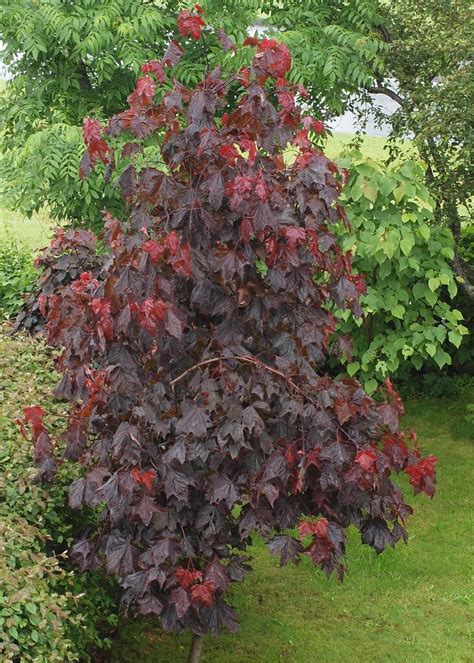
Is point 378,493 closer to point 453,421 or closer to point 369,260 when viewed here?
point 369,260

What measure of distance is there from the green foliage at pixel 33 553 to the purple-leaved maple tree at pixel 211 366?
215mm

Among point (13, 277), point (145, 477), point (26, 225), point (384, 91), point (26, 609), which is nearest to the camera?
point (26, 609)

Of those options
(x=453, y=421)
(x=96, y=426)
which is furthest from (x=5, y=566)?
(x=453, y=421)

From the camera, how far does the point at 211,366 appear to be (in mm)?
3895

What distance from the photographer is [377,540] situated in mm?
4238

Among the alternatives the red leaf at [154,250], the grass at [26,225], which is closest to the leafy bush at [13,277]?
the red leaf at [154,250]

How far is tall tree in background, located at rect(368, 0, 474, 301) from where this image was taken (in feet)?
24.2

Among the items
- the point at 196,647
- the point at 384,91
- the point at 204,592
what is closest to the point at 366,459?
the point at 204,592

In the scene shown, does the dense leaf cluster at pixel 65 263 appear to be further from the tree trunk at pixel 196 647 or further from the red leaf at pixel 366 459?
the red leaf at pixel 366 459

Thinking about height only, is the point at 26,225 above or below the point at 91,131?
above

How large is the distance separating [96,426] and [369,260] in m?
3.97

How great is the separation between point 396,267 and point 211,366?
3.96 meters

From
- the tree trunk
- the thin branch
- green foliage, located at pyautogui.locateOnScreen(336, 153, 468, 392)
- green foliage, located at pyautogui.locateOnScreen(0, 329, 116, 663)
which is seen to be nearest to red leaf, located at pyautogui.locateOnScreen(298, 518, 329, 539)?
green foliage, located at pyautogui.locateOnScreen(0, 329, 116, 663)

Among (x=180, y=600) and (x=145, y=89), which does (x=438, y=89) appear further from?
(x=180, y=600)
